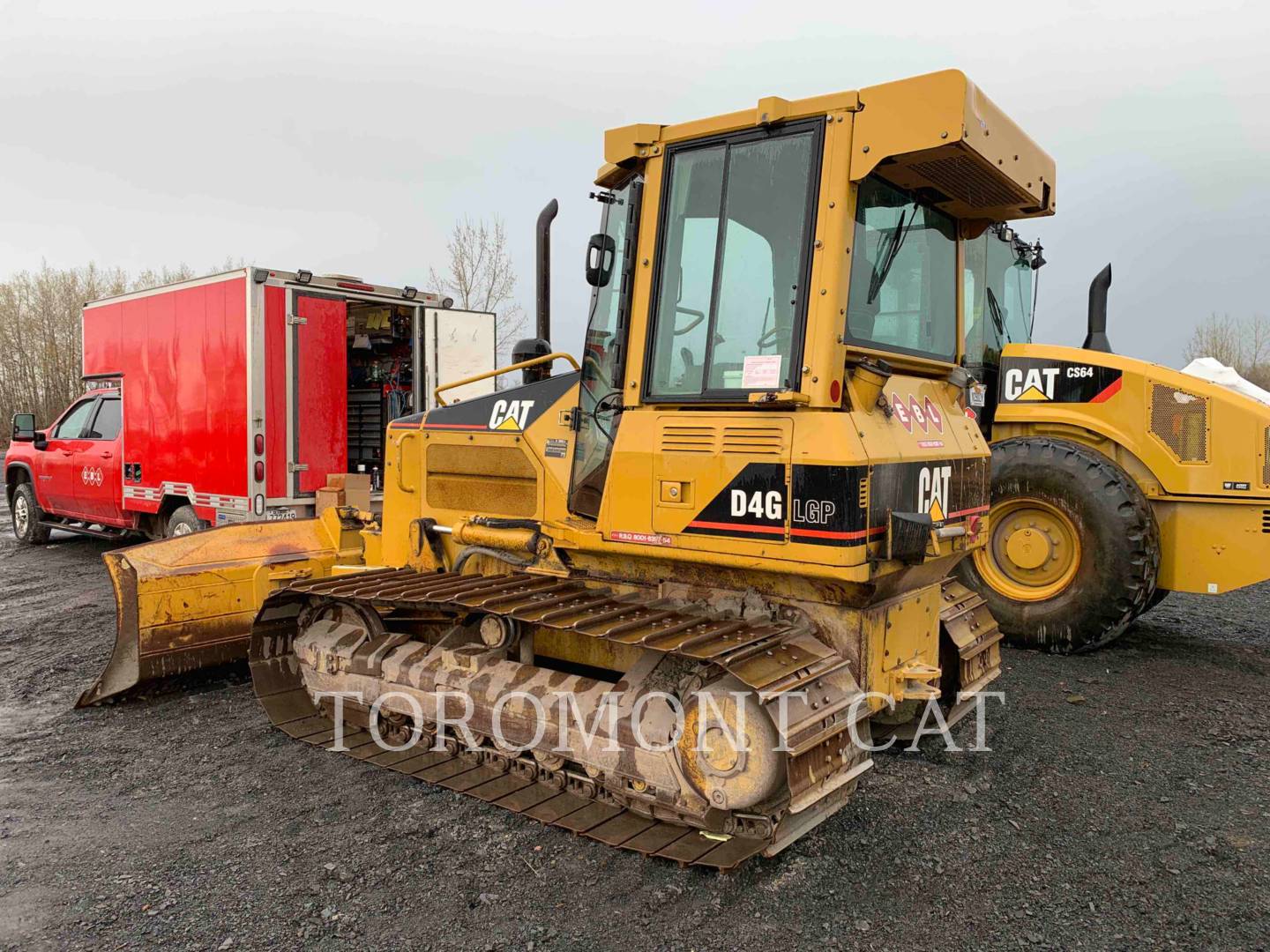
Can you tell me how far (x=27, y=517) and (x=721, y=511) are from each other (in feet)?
38.5

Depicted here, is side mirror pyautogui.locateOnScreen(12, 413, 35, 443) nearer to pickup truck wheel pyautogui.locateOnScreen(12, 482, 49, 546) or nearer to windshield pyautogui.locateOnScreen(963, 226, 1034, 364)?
pickup truck wheel pyautogui.locateOnScreen(12, 482, 49, 546)

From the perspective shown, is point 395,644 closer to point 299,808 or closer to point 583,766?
point 299,808

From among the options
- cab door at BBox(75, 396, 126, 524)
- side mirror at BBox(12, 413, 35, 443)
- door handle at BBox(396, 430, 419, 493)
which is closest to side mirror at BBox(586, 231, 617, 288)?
door handle at BBox(396, 430, 419, 493)

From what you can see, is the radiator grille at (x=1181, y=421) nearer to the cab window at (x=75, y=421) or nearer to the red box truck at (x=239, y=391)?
the red box truck at (x=239, y=391)

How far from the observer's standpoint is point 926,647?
4320 mm

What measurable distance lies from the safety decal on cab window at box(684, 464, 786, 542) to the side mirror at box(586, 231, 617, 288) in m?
1.22

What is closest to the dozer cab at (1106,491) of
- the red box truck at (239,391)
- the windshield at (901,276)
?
the windshield at (901,276)

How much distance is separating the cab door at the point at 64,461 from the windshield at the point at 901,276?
9.96 meters

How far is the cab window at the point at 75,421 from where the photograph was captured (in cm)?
1081

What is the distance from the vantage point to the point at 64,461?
35.8 ft

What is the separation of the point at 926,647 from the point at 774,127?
8.00 feet

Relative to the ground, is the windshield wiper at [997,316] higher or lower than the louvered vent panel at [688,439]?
higher

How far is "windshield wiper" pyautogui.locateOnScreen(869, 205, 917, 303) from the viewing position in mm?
3787

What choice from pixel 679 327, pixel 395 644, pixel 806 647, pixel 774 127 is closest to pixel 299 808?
pixel 395 644
